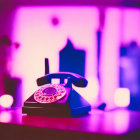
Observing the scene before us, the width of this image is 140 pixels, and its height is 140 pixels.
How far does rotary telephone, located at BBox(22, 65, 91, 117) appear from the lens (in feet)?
3.49

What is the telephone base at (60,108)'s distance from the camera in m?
1.06

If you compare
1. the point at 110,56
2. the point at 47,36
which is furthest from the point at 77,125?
the point at 47,36

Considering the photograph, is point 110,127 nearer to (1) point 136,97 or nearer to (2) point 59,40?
(1) point 136,97

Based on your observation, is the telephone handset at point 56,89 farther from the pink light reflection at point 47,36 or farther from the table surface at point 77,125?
the pink light reflection at point 47,36

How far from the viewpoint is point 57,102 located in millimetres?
1077

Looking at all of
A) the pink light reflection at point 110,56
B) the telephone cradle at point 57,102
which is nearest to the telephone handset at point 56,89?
the telephone cradle at point 57,102

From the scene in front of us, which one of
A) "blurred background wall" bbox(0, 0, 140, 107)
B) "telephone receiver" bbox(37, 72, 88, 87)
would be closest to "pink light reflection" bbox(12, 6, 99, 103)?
"blurred background wall" bbox(0, 0, 140, 107)

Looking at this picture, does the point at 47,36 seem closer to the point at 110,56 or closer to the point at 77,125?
the point at 110,56

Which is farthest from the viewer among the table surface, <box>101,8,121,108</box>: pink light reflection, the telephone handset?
<box>101,8,121,108</box>: pink light reflection

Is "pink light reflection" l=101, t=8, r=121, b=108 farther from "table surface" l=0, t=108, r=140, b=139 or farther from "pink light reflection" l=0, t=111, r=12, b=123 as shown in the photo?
"pink light reflection" l=0, t=111, r=12, b=123

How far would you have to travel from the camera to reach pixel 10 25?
5.01 feet

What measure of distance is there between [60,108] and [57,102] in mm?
29

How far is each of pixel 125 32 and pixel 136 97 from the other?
1.10 ft

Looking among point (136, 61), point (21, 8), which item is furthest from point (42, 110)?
point (21, 8)
